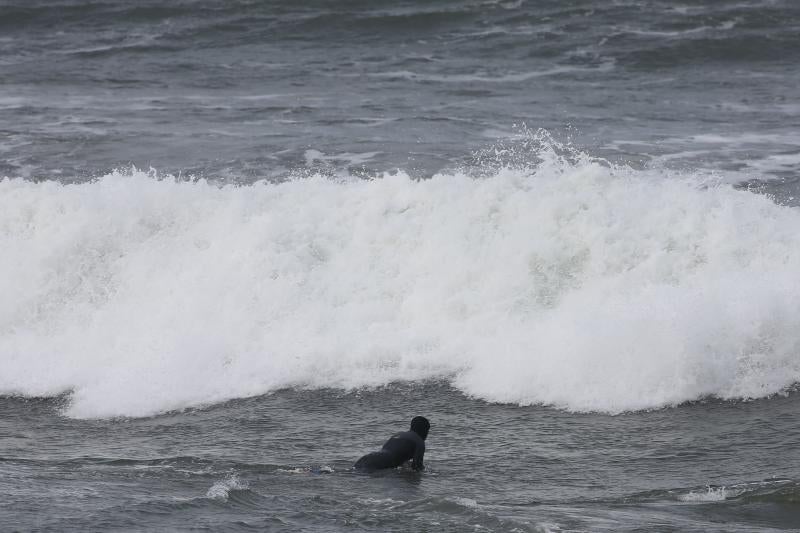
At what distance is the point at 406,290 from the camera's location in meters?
14.4

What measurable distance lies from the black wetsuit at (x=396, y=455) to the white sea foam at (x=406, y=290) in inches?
92.4

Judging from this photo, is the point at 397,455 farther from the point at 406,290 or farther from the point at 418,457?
the point at 406,290

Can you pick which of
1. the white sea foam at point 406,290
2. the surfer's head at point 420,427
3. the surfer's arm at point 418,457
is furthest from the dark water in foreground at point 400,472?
the white sea foam at point 406,290

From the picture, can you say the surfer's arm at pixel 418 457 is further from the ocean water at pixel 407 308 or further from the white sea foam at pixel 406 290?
the white sea foam at pixel 406 290

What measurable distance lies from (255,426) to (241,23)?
19.4 m

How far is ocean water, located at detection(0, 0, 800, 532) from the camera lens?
958 cm

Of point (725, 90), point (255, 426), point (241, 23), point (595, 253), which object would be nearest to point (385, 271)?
point (595, 253)

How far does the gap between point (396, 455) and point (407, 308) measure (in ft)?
13.8

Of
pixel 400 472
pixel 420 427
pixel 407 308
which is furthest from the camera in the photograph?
pixel 407 308

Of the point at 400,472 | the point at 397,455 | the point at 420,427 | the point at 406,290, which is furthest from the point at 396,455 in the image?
the point at 406,290

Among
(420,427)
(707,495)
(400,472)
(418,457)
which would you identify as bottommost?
(707,495)

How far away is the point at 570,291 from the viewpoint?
13.8 meters

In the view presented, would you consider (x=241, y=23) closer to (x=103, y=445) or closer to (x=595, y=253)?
(x=595, y=253)

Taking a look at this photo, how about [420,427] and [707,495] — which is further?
[420,427]
